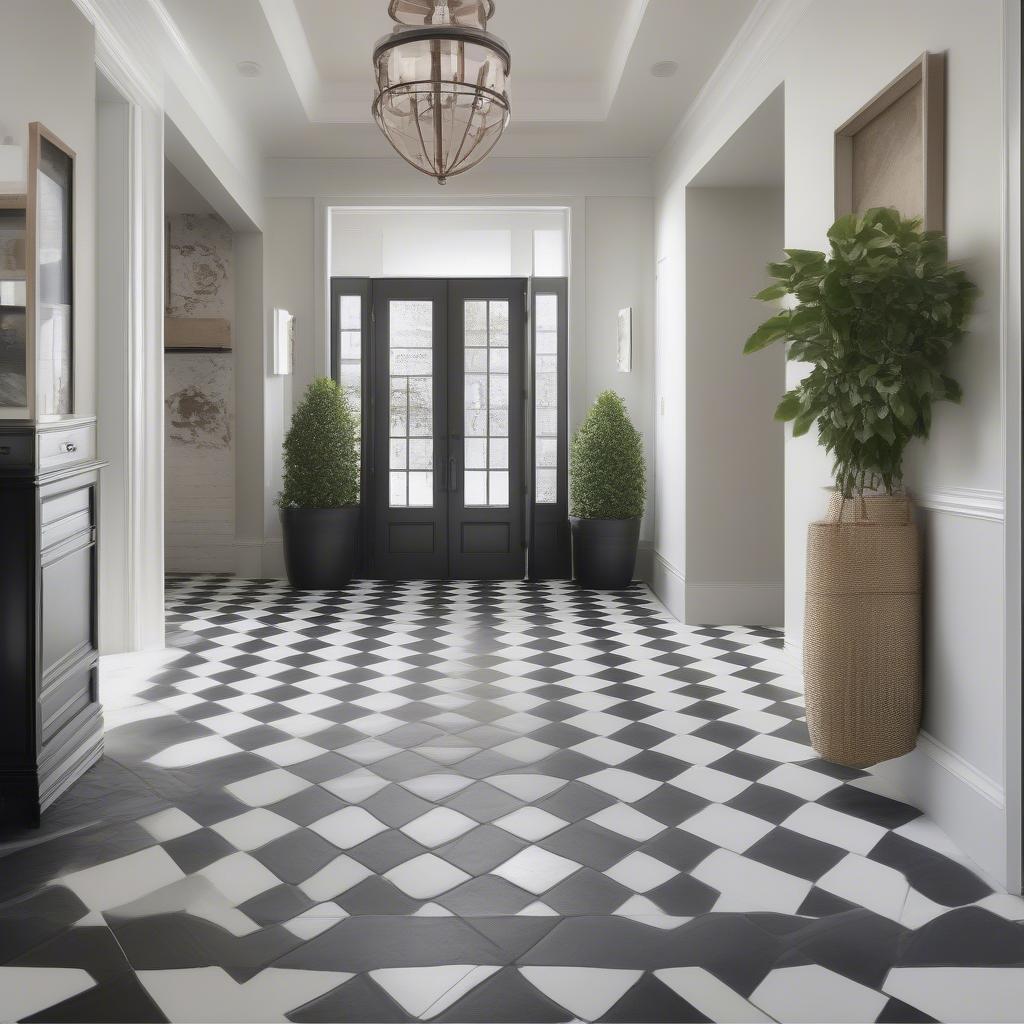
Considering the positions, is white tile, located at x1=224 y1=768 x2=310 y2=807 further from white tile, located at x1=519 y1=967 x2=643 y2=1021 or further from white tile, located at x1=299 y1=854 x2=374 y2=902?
white tile, located at x1=519 y1=967 x2=643 y2=1021

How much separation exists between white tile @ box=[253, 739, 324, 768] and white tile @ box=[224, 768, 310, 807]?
Answer: 11 centimetres

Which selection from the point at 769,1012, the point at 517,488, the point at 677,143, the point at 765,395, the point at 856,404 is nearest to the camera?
the point at 769,1012

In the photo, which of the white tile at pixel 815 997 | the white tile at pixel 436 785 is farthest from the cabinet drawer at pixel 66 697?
the white tile at pixel 815 997

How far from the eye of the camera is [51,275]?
124 inches

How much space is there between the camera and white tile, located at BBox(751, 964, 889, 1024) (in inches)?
71.7

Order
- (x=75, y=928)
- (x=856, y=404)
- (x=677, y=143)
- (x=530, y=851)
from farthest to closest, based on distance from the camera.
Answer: (x=677, y=143) → (x=856, y=404) → (x=530, y=851) → (x=75, y=928)

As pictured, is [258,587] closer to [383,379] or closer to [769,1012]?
[383,379]

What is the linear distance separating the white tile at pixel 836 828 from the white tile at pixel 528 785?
0.73 meters

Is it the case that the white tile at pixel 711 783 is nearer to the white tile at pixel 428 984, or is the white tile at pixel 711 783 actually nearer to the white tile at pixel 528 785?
the white tile at pixel 528 785

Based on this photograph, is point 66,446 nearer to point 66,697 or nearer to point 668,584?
point 66,697

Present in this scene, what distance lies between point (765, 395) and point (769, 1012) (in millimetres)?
4600

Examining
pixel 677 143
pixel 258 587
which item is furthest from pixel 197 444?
pixel 677 143

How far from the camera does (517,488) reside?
7.58m

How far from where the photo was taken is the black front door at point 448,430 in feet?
24.7
